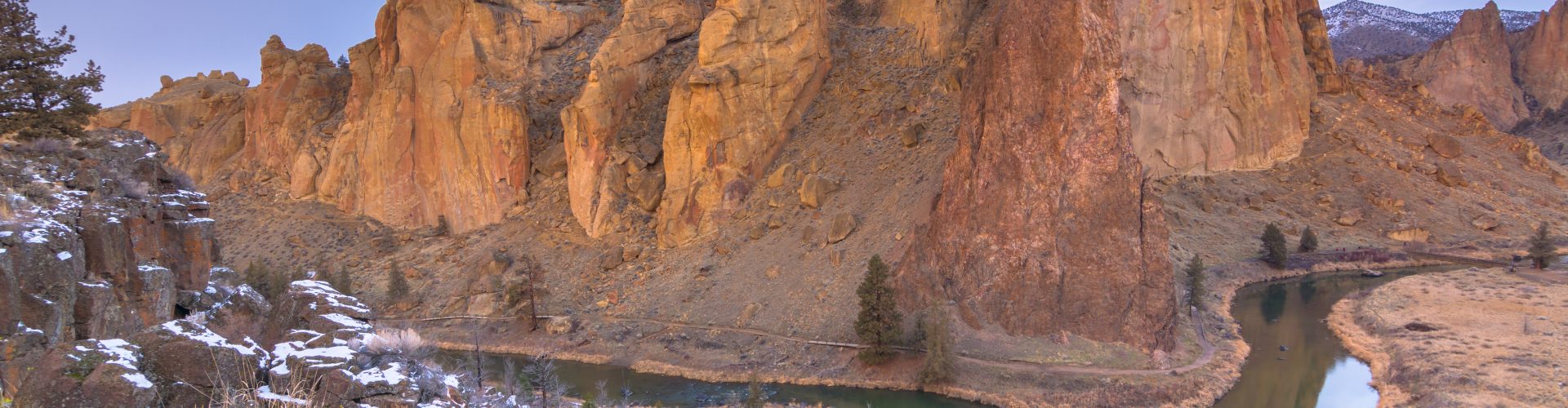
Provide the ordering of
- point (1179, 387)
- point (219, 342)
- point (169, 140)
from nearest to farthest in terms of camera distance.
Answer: point (219, 342), point (1179, 387), point (169, 140)

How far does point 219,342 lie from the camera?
877 cm

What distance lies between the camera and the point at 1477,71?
10725 centimetres

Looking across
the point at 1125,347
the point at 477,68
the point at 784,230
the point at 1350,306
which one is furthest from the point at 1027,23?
the point at 477,68

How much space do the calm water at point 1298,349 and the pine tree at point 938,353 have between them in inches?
361

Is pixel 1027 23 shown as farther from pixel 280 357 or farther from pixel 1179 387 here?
pixel 280 357

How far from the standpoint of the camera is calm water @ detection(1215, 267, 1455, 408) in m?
30.3

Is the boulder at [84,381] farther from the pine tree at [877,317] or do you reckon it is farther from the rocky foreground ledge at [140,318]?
the pine tree at [877,317]

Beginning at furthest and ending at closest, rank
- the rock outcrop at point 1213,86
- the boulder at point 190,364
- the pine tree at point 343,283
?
the rock outcrop at point 1213,86 < the pine tree at point 343,283 < the boulder at point 190,364

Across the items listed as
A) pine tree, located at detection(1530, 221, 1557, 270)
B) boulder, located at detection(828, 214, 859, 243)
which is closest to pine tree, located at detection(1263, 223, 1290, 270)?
pine tree, located at detection(1530, 221, 1557, 270)

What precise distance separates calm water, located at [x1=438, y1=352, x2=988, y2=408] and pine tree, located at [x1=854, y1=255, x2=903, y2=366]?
5.18 ft

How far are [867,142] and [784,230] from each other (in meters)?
7.12

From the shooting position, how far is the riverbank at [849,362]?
29094mm

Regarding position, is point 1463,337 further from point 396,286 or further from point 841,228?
point 396,286

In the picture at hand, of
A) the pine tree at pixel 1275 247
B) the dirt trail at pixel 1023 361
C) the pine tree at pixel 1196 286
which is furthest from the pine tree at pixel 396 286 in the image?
the pine tree at pixel 1275 247
